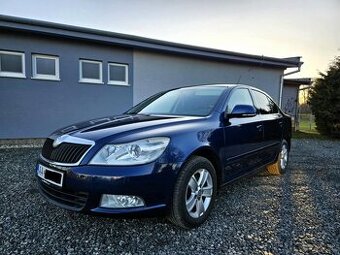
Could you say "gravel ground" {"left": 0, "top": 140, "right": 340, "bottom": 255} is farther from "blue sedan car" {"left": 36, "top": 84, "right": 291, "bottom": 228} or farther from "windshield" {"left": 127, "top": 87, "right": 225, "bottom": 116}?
"windshield" {"left": 127, "top": 87, "right": 225, "bottom": 116}

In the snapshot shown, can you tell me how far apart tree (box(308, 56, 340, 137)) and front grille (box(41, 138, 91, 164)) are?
12.2 meters

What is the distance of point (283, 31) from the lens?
1173 centimetres

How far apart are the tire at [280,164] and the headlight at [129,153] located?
3285mm

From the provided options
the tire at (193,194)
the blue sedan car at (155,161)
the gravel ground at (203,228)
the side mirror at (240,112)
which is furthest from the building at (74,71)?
the tire at (193,194)

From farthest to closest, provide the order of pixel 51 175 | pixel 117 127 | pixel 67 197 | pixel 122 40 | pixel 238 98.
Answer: pixel 122 40 < pixel 238 98 < pixel 117 127 < pixel 51 175 < pixel 67 197

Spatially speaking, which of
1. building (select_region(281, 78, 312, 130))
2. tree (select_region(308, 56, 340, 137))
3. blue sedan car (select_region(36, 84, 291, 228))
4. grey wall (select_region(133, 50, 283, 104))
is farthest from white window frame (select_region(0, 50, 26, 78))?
building (select_region(281, 78, 312, 130))

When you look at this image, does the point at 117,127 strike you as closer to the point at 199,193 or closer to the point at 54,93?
the point at 199,193

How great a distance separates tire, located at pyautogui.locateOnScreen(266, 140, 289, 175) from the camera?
16.8 feet

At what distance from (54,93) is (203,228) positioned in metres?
7.18

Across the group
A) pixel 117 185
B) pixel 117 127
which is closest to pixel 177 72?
pixel 117 127

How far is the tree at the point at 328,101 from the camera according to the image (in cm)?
1185

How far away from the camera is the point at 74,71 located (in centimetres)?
866

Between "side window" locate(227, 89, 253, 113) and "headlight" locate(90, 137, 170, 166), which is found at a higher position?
"side window" locate(227, 89, 253, 113)

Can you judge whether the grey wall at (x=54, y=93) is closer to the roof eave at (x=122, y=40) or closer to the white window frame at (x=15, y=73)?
the white window frame at (x=15, y=73)
